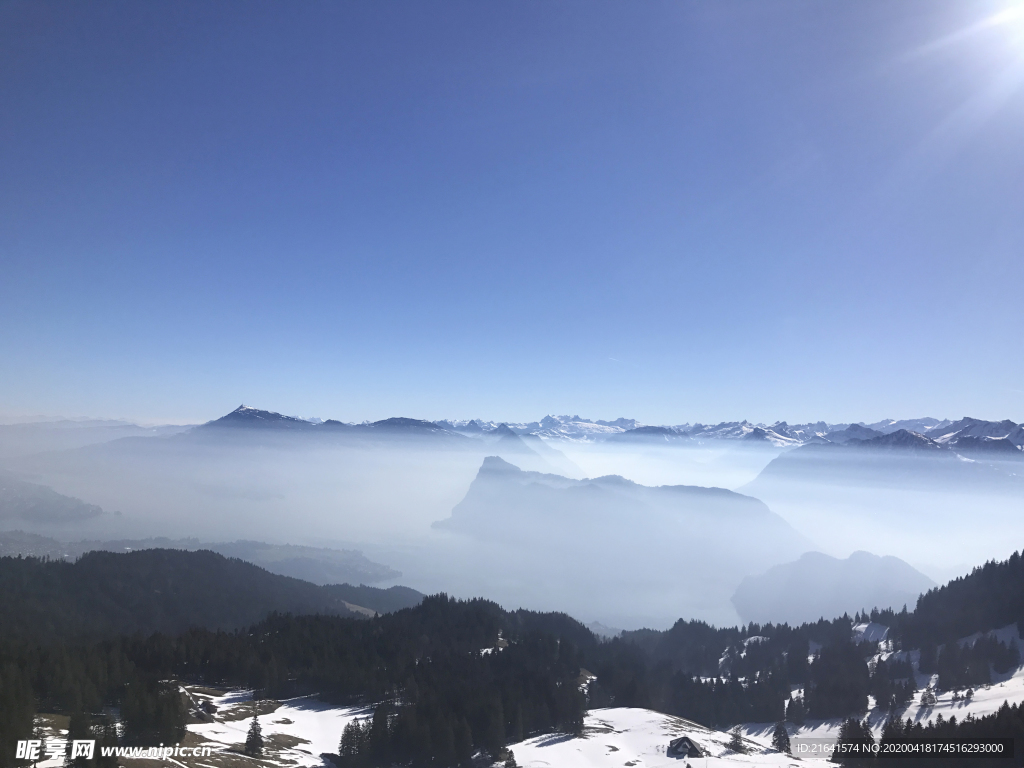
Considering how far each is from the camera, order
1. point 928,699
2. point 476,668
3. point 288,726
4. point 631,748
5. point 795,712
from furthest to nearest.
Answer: point 476,668, point 795,712, point 928,699, point 288,726, point 631,748

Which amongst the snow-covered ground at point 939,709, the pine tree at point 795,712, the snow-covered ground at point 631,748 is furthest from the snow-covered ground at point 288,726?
the pine tree at point 795,712

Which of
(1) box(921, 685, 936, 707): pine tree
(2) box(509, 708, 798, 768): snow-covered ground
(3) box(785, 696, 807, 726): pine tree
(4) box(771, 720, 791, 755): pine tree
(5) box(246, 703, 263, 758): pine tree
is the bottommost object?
(3) box(785, 696, 807, 726): pine tree

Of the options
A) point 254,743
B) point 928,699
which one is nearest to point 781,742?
point 928,699

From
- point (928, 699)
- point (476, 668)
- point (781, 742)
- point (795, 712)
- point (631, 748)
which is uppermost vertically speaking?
point (631, 748)

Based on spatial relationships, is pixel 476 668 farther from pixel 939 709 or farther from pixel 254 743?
pixel 939 709

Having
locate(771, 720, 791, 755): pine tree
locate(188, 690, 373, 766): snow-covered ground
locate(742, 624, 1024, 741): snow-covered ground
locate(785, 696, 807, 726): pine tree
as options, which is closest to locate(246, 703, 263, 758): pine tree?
locate(188, 690, 373, 766): snow-covered ground

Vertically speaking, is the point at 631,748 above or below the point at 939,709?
above

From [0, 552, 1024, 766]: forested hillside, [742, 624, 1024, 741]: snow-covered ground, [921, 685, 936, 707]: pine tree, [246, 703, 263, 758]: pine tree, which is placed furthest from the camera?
[921, 685, 936, 707]: pine tree

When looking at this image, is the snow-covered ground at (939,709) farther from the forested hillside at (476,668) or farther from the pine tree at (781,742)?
the pine tree at (781,742)

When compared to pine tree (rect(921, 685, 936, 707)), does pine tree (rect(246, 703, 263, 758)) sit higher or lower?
higher

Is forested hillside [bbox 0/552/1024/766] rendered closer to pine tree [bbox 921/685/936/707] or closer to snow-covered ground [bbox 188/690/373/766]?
pine tree [bbox 921/685/936/707]

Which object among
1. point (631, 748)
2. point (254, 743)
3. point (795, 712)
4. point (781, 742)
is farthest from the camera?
point (795, 712)

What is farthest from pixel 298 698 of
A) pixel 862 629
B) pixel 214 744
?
pixel 862 629
